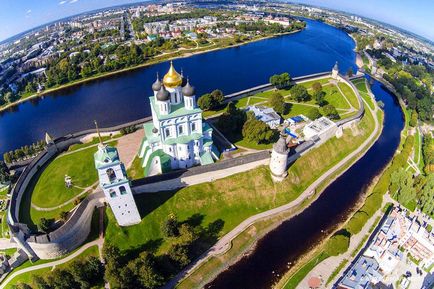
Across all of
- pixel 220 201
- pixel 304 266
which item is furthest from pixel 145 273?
pixel 304 266

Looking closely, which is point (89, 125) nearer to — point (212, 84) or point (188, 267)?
point (212, 84)

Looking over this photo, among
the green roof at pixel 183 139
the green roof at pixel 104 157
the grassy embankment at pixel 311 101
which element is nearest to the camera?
the green roof at pixel 104 157

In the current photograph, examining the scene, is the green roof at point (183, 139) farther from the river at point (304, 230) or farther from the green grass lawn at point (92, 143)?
the river at point (304, 230)

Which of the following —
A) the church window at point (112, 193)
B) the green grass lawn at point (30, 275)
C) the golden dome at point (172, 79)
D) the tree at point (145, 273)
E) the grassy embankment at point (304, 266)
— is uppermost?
the golden dome at point (172, 79)

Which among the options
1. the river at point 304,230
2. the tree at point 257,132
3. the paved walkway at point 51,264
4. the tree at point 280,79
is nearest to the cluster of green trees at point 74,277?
the paved walkway at point 51,264

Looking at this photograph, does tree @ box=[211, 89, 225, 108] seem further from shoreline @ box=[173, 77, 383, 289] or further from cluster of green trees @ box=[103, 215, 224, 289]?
cluster of green trees @ box=[103, 215, 224, 289]

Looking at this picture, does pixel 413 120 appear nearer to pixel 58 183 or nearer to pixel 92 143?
pixel 92 143
